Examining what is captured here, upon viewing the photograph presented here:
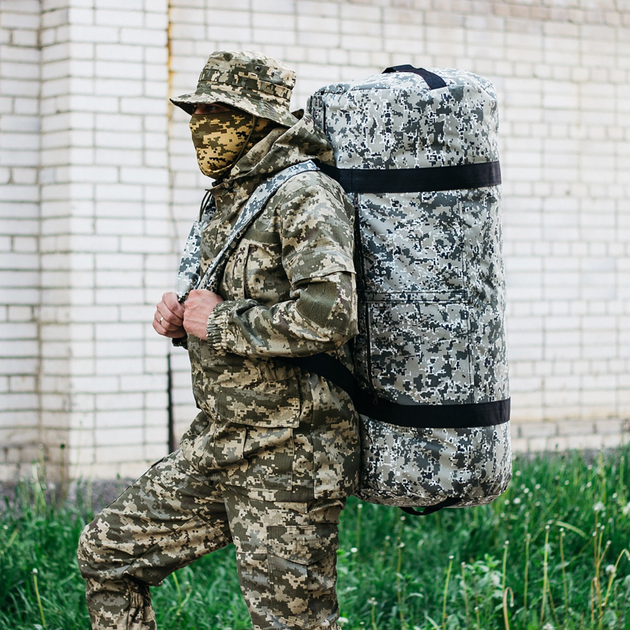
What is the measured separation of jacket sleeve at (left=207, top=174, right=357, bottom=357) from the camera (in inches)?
78.7

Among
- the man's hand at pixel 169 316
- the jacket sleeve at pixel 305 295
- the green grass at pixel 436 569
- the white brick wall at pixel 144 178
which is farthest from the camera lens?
the white brick wall at pixel 144 178

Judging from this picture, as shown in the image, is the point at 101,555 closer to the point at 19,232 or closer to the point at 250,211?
the point at 250,211

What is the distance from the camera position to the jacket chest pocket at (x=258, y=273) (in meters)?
2.14

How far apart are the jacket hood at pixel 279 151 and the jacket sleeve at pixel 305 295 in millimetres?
85

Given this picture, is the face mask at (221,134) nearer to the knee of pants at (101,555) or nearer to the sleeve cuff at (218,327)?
the sleeve cuff at (218,327)

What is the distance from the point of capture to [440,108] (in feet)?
7.16

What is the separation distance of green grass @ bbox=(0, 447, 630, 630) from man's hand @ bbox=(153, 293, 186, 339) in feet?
3.81

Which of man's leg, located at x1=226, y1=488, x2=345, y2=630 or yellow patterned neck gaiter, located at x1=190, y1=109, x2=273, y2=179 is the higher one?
yellow patterned neck gaiter, located at x1=190, y1=109, x2=273, y2=179

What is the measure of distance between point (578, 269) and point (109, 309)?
10.2 ft

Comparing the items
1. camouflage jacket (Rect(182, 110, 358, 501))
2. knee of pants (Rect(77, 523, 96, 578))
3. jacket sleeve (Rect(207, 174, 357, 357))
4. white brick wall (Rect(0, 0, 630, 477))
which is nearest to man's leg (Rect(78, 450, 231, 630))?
knee of pants (Rect(77, 523, 96, 578))

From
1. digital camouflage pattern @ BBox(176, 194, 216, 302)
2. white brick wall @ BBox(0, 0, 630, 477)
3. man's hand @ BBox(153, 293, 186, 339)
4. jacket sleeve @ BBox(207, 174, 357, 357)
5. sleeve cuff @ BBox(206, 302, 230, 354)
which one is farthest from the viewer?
white brick wall @ BBox(0, 0, 630, 477)

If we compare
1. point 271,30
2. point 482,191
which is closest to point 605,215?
point 271,30

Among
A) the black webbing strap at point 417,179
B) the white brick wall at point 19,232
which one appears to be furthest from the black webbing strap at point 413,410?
the white brick wall at point 19,232

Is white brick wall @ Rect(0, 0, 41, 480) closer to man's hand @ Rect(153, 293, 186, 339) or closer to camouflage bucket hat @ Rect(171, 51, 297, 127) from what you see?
man's hand @ Rect(153, 293, 186, 339)
